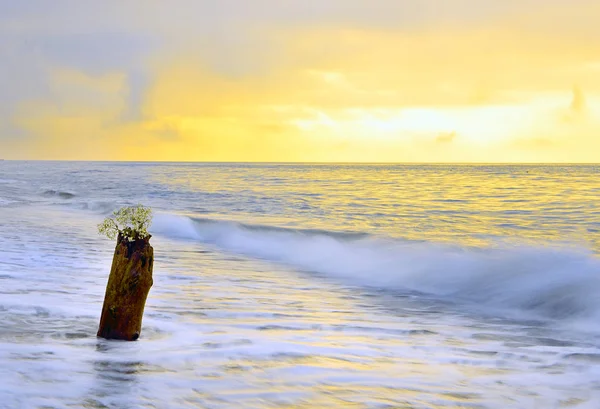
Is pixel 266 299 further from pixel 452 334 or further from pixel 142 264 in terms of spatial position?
pixel 142 264

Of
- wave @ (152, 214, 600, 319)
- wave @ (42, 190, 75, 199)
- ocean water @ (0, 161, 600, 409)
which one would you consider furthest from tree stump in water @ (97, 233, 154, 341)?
wave @ (42, 190, 75, 199)

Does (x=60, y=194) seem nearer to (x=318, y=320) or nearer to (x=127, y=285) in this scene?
(x=318, y=320)

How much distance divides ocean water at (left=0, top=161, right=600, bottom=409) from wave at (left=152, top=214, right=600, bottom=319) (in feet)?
0.19

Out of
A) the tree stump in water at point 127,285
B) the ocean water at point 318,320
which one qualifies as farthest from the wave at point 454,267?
the tree stump in water at point 127,285

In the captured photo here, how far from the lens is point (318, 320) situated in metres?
9.62

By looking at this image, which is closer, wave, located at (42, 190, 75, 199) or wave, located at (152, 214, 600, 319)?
wave, located at (152, 214, 600, 319)

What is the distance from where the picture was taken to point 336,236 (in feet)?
73.0

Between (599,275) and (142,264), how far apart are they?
34.8ft

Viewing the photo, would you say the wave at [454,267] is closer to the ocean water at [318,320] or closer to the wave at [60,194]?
the ocean water at [318,320]

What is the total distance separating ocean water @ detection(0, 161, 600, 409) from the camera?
20.2ft

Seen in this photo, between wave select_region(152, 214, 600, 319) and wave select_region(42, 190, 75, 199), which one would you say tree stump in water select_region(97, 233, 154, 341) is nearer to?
wave select_region(152, 214, 600, 319)

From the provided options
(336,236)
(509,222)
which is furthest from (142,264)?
(509,222)

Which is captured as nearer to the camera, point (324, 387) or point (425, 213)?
point (324, 387)

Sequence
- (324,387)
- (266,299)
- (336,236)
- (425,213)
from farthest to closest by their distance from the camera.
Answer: (425,213), (336,236), (266,299), (324,387)
